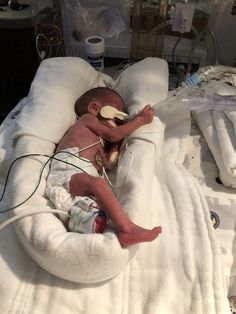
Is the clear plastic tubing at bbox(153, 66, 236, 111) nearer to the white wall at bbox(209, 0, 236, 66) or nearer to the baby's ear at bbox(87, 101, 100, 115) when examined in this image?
the baby's ear at bbox(87, 101, 100, 115)

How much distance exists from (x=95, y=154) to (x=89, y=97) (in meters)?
0.24

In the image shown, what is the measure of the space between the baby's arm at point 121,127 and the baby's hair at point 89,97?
0.10 meters

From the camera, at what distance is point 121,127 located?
1023 millimetres

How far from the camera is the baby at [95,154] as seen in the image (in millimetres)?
715

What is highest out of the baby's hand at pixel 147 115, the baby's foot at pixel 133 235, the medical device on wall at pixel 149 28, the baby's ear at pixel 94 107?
the medical device on wall at pixel 149 28

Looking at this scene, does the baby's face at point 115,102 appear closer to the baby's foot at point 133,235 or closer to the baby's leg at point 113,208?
the baby's leg at point 113,208

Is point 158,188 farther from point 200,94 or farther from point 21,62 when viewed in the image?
point 21,62

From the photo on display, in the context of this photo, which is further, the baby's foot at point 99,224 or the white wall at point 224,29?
Result: the white wall at point 224,29

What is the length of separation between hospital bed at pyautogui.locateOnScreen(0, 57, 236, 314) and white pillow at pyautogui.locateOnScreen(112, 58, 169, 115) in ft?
0.05

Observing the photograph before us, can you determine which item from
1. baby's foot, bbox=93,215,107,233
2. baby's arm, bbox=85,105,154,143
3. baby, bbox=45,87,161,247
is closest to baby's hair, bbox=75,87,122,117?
baby, bbox=45,87,161,247

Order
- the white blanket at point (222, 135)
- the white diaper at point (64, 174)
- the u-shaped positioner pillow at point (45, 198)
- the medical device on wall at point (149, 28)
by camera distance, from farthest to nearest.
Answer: the medical device on wall at point (149, 28)
the white blanket at point (222, 135)
the white diaper at point (64, 174)
the u-shaped positioner pillow at point (45, 198)

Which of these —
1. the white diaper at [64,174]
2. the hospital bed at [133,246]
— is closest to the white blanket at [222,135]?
the hospital bed at [133,246]

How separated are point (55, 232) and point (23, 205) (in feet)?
0.39

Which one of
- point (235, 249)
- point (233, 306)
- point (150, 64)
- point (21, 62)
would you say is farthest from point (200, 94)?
point (21, 62)
